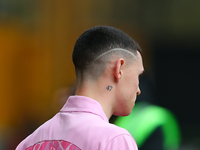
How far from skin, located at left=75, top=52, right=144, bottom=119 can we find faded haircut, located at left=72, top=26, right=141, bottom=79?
3cm

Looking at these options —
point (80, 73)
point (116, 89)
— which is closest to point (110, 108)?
point (116, 89)

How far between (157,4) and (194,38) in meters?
0.63

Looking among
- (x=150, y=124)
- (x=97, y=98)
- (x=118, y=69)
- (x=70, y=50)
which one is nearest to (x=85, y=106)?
(x=97, y=98)

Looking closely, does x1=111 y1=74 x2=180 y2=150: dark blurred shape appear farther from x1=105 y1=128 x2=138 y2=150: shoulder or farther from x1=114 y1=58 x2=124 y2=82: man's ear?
x1=105 y1=128 x2=138 y2=150: shoulder

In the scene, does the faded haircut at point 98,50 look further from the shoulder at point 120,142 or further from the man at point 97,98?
the shoulder at point 120,142

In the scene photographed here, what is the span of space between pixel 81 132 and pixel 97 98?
8.6 inches

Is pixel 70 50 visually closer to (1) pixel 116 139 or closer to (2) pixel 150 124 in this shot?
(2) pixel 150 124

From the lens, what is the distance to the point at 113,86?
1171 mm

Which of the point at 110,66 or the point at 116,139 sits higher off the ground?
the point at 110,66

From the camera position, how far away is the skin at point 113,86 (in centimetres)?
116

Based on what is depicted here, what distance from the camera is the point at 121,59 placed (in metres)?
1.17

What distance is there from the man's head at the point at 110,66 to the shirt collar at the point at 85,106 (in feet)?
0.15

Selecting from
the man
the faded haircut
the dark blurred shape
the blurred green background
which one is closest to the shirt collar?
the man

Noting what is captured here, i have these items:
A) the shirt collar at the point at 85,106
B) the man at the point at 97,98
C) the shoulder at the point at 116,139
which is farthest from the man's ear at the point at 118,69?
the shoulder at the point at 116,139
